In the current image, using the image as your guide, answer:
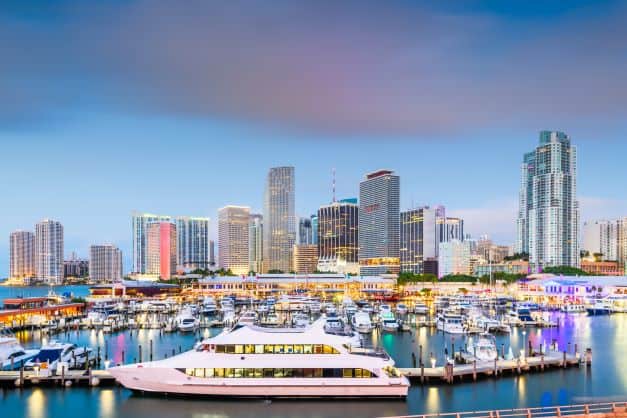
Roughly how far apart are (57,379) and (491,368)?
29.5 metres

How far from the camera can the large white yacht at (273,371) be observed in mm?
33312

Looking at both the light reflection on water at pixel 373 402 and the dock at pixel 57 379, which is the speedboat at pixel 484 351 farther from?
the dock at pixel 57 379

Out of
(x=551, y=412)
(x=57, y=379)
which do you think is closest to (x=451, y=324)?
(x=551, y=412)

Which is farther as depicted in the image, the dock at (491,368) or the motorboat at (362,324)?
the motorboat at (362,324)

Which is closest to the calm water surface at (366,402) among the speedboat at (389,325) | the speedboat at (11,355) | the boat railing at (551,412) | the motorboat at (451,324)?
the boat railing at (551,412)

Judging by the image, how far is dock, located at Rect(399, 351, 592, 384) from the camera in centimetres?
3825

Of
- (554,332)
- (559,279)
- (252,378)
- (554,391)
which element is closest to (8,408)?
(252,378)

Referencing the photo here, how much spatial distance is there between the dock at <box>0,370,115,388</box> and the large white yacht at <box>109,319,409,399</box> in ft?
14.4

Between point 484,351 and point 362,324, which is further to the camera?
point 362,324

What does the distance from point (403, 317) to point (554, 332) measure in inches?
881

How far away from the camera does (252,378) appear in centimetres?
3372

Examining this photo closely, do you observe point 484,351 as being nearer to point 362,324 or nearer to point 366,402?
point 366,402

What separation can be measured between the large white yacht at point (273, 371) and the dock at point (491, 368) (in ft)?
17.1

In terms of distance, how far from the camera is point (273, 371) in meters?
33.8
